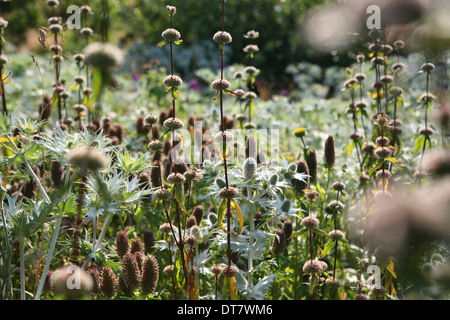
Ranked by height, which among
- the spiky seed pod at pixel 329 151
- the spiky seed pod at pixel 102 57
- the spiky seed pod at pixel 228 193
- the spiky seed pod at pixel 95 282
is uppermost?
the spiky seed pod at pixel 329 151

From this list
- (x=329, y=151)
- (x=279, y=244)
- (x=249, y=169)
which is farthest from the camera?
(x=329, y=151)

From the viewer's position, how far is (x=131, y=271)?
122 centimetres

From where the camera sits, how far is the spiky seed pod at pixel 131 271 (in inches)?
47.6

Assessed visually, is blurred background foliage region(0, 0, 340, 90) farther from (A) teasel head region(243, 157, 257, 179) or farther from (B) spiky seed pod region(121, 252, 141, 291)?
(B) spiky seed pod region(121, 252, 141, 291)

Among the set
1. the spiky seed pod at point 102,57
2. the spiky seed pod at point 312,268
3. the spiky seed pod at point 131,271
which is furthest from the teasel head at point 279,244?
the spiky seed pod at point 102,57

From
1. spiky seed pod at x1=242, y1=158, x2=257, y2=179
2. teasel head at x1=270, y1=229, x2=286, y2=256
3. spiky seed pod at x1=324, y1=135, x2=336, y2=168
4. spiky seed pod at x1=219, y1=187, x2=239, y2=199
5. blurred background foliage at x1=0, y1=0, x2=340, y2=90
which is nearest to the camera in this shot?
spiky seed pod at x1=219, y1=187, x2=239, y2=199

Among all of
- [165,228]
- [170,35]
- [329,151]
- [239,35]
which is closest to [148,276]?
[165,228]

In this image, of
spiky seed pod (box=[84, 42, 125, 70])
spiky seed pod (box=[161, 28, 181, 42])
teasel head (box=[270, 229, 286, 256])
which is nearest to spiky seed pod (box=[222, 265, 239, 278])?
teasel head (box=[270, 229, 286, 256])

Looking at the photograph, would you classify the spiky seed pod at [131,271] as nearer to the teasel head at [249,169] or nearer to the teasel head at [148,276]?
the teasel head at [148,276]

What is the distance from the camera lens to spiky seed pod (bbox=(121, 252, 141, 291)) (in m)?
1.21

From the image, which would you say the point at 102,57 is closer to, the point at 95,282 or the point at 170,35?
the point at 170,35

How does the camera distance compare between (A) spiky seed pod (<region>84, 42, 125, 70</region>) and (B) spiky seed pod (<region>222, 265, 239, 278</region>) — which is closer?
(A) spiky seed pod (<region>84, 42, 125, 70</region>)

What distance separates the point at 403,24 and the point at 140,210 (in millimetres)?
1371
